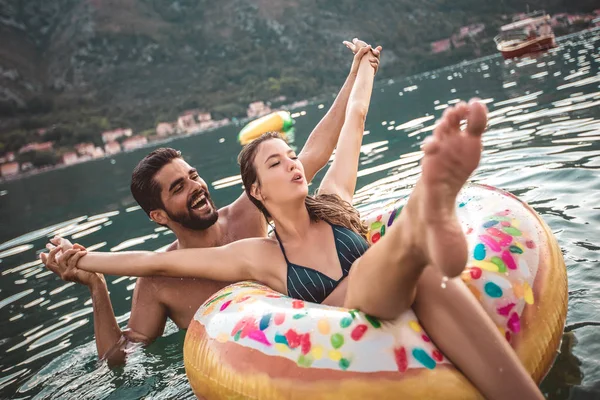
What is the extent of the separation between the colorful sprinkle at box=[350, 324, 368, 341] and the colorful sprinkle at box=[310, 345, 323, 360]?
0.51 feet

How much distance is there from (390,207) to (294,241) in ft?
2.55

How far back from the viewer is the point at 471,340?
6.51 ft

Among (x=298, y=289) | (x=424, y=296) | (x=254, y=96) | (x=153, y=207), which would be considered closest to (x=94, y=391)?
(x=153, y=207)

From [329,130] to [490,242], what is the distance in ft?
6.67

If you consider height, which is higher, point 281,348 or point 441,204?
point 441,204

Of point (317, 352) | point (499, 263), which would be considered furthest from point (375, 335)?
point (499, 263)

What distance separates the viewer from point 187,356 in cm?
278

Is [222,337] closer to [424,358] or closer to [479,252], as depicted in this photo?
[424,358]

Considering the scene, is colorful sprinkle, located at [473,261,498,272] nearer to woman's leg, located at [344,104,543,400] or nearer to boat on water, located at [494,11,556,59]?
woman's leg, located at [344,104,543,400]

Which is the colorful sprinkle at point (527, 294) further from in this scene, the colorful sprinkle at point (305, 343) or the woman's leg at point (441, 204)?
the colorful sprinkle at point (305, 343)

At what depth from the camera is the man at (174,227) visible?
370 centimetres

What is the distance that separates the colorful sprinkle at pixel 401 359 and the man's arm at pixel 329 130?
7.22ft

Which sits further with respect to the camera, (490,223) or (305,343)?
(490,223)

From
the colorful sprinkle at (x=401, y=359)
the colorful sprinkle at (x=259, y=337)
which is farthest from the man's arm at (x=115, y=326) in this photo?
the colorful sprinkle at (x=401, y=359)
